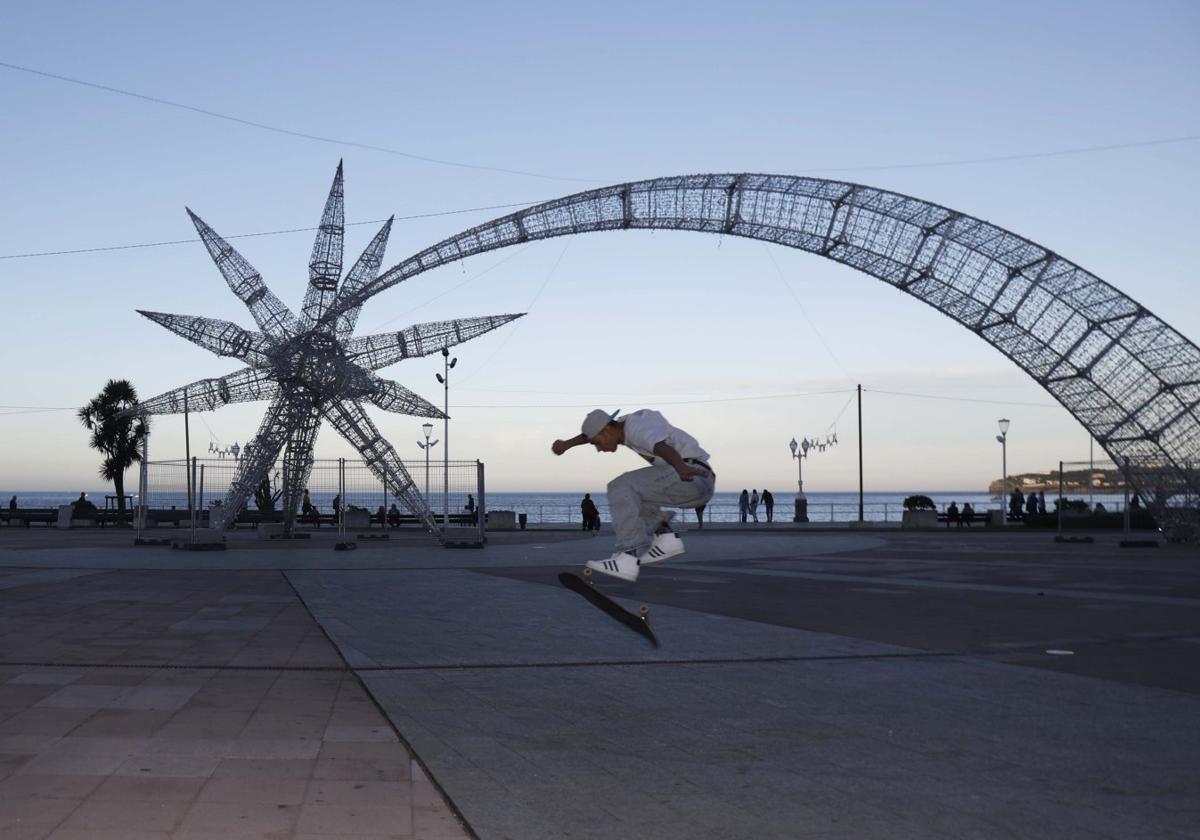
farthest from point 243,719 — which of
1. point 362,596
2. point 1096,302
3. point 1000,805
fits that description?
point 1096,302

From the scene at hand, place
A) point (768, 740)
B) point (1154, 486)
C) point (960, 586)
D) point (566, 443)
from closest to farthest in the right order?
point (768, 740)
point (566, 443)
point (960, 586)
point (1154, 486)

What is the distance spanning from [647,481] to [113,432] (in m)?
64.0

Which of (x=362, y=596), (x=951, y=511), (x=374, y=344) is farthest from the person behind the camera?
(x=951, y=511)

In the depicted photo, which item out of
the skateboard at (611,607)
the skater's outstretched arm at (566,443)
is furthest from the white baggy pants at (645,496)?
the skater's outstretched arm at (566,443)

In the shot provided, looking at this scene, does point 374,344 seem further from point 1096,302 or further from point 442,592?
point 1096,302

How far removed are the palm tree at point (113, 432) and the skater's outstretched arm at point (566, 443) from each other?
Answer: 6112cm

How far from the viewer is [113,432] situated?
214 ft

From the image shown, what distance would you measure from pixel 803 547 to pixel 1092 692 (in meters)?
24.4

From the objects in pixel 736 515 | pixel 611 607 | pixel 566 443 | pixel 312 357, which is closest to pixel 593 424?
pixel 566 443

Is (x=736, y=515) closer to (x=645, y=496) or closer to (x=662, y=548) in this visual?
(x=662, y=548)

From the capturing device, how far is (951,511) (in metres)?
52.7

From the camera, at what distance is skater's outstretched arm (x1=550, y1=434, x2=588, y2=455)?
8180mm

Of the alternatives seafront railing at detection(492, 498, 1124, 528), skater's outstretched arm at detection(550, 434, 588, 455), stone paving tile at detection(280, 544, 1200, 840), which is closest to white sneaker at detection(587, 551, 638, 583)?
stone paving tile at detection(280, 544, 1200, 840)

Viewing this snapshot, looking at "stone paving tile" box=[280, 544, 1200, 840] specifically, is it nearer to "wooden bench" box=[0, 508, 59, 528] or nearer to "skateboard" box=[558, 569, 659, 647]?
"skateboard" box=[558, 569, 659, 647]
